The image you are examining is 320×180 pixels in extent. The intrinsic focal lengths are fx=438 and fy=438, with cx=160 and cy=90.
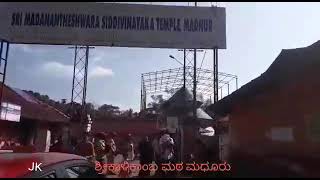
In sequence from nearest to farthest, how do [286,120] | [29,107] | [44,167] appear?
[44,167] < [286,120] < [29,107]

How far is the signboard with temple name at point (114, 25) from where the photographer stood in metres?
14.9

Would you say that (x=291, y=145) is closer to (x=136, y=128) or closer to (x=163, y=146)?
(x=163, y=146)

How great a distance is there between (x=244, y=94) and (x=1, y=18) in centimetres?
884

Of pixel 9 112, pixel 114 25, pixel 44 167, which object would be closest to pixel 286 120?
pixel 114 25

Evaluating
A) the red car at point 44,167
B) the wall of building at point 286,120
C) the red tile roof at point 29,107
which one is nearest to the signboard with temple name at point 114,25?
the red tile roof at point 29,107

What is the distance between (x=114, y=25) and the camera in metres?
15.0

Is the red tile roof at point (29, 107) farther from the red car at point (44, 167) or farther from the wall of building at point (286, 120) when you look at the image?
the red car at point (44, 167)

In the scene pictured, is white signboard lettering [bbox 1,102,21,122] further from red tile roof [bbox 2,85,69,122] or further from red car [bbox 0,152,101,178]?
red car [bbox 0,152,101,178]

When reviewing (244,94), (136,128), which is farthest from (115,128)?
(244,94)

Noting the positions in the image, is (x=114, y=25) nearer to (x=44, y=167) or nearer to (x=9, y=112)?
(x=9, y=112)

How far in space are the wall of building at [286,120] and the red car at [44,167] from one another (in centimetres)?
572

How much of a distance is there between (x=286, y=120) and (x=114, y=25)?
7.13 m

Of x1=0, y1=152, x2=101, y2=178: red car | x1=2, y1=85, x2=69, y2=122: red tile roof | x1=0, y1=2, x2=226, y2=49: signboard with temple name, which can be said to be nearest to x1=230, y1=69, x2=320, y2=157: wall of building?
x1=0, y1=2, x2=226, y2=49: signboard with temple name

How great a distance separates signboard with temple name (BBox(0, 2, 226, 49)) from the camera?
14922 millimetres
